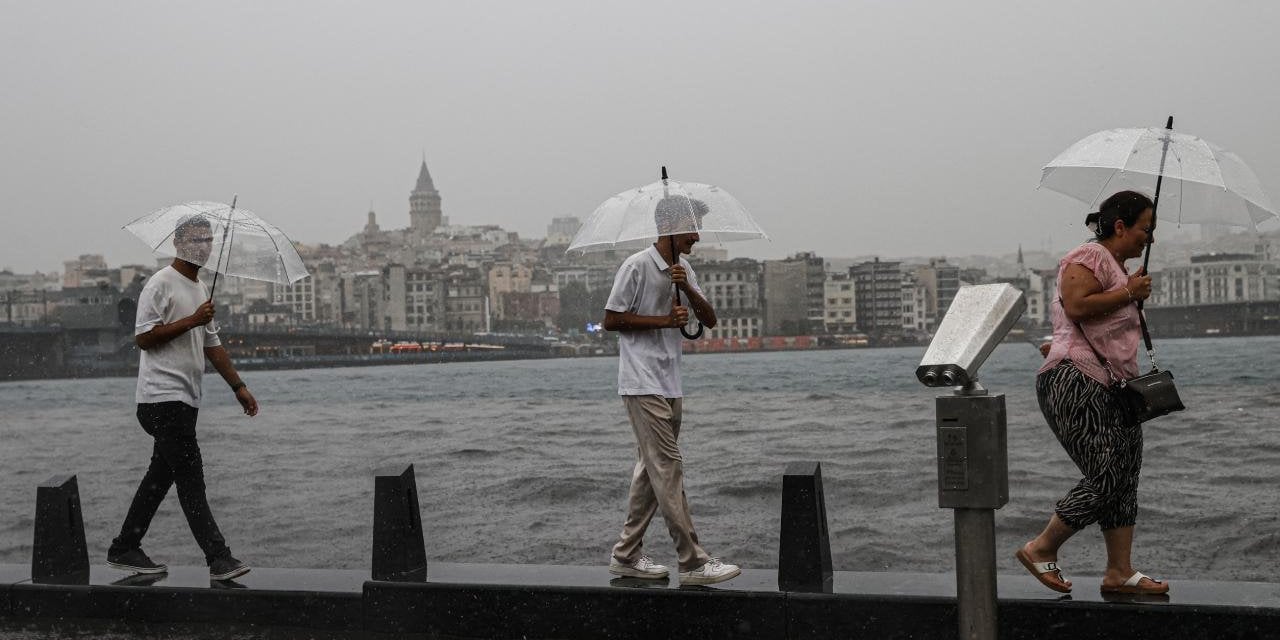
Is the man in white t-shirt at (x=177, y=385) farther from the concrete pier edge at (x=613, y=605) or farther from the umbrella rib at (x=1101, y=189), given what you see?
the umbrella rib at (x=1101, y=189)

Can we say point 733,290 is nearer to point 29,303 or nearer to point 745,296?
point 745,296

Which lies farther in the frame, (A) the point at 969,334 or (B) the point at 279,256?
(B) the point at 279,256

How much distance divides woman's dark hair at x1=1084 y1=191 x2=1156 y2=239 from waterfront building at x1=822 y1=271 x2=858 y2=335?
17158cm

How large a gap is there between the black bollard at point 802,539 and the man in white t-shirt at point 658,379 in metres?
0.32

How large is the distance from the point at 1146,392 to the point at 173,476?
4122 millimetres

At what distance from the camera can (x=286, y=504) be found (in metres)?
24.1

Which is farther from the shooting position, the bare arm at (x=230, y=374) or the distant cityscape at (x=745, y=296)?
the distant cityscape at (x=745, y=296)

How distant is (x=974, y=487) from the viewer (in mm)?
3168

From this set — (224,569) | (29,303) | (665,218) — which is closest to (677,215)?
(665,218)

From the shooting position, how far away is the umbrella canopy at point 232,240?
21.0 ft

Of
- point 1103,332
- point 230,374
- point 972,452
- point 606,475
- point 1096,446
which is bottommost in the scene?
point 606,475

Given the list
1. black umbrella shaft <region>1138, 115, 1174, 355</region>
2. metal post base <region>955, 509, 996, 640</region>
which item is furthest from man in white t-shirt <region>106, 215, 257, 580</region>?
metal post base <region>955, 509, 996, 640</region>

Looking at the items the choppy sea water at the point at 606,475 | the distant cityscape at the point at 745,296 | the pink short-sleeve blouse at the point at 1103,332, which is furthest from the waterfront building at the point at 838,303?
the pink short-sleeve blouse at the point at 1103,332

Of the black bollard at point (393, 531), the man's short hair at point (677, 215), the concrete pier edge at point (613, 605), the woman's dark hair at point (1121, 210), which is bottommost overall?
the concrete pier edge at point (613, 605)
